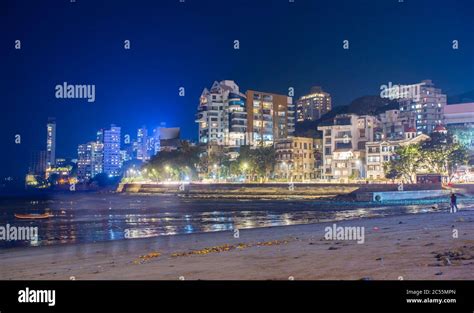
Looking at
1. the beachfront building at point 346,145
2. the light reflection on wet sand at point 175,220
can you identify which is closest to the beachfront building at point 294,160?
the beachfront building at point 346,145

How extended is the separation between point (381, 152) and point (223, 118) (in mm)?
68622

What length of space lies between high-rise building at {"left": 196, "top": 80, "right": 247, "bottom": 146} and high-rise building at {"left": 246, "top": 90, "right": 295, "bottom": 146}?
293 cm

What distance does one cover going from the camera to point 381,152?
A: 119125 millimetres

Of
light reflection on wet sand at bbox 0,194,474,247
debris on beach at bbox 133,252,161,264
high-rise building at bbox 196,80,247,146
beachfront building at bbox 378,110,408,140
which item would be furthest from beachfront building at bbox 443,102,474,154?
debris on beach at bbox 133,252,161,264

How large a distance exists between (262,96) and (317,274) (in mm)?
167006

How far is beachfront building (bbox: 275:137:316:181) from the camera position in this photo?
144000 millimetres

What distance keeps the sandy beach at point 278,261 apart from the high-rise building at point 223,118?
147 metres

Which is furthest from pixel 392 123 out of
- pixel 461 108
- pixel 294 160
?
pixel 294 160

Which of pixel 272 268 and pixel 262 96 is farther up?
pixel 262 96

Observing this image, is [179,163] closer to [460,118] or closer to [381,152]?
[381,152]
